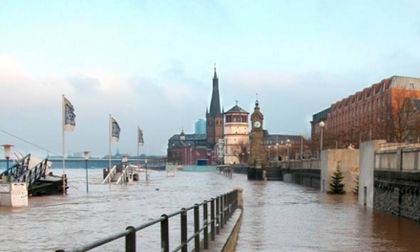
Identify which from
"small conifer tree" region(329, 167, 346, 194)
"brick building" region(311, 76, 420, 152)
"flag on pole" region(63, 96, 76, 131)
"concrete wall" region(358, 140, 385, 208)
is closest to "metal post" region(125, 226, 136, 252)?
"concrete wall" region(358, 140, 385, 208)

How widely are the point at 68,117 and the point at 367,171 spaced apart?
26463 mm

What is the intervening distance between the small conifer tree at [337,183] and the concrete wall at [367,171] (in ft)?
39.6

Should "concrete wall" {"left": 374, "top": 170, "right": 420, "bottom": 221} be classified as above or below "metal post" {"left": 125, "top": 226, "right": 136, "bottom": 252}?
below

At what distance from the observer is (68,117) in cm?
5169

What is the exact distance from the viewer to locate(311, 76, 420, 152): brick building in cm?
6725

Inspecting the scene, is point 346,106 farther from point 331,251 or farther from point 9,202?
point 331,251

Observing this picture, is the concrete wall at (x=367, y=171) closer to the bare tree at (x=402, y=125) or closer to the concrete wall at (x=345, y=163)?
the concrete wall at (x=345, y=163)

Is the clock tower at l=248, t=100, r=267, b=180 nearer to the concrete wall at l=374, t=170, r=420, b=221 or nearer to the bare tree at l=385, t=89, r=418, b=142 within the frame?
the bare tree at l=385, t=89, r=418, b=142

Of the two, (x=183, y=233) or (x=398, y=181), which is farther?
(x=398, y=181)

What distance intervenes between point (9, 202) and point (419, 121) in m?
46.5

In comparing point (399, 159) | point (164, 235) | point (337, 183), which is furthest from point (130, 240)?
point (337, 183)

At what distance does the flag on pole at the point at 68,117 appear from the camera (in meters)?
51.4

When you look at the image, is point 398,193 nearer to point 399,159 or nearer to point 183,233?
point 399,159

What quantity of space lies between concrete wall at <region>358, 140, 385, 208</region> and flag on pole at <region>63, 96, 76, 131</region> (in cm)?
2513
